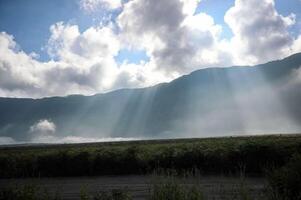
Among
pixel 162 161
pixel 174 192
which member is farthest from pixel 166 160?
pixel 174 192

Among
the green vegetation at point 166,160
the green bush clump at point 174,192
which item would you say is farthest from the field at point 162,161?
the green bush clump at point 174,192

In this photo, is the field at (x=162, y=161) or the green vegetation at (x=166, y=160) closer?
the field at (x=162, y=161)

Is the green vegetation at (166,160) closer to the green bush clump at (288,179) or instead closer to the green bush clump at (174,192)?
the green bush clump at (288,179)

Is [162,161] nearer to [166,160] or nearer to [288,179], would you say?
[166,160]

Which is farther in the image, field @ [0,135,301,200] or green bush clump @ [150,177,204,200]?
field @ [0,135,301,200]

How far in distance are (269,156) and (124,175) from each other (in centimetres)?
1295

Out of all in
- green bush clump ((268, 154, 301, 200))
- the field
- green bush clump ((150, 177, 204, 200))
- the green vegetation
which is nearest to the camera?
green bush clump ((150, 177, 204, 200))

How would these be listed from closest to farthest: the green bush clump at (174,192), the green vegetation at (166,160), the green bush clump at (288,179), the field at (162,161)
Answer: the green bush clump at (174,192), the green bush clump at (288,179), the field at (162,161), the green vegetation at (166,160)

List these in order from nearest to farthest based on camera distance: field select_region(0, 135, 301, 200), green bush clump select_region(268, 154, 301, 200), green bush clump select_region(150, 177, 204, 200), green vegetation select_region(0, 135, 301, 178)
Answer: green bush clump select_region(150, 177, 204, 200) → green bush clump select_region(268, 154, 301, 200) → field select_region(0, 135, 301, 200) → green vegetation select_region(0, 135, 301, 178)

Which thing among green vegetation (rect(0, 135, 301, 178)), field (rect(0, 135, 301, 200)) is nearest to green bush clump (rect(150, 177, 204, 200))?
field (rect(0, 135, 301, 200))

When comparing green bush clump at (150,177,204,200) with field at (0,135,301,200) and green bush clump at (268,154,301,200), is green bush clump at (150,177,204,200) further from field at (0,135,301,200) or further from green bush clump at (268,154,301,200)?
field at (0,135,301,200)

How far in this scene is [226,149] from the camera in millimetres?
35281

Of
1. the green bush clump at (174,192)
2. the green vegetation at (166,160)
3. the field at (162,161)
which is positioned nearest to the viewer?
the green bush clump at (174,192)

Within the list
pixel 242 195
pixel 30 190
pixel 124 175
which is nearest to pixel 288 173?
pixel 242 195
